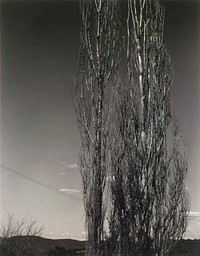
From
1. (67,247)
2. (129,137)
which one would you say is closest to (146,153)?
(129,137)

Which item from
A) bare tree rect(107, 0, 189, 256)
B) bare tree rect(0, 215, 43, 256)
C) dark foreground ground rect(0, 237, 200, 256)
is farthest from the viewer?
bare tree rect(0, 215, 43, 256)

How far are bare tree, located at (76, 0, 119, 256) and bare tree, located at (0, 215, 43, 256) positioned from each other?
6.38 ft

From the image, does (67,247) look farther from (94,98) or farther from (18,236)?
(94,98)

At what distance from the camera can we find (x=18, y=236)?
1041cm

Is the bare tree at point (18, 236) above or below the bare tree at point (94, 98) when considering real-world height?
below

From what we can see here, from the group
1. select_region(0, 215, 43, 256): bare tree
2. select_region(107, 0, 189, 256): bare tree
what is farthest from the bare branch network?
select_region(0, 215, 43, 256): bare tree

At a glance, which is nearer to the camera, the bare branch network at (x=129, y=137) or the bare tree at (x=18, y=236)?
the bare branch network at (x=129, y=137)

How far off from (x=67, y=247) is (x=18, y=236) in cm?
103

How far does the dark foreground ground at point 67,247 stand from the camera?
29.3ft

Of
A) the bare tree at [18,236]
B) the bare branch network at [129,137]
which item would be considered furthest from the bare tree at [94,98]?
the bare tree at [18,236]

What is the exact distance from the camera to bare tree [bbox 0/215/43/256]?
10023 millimetres

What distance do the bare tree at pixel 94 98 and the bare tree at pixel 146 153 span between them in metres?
0.24

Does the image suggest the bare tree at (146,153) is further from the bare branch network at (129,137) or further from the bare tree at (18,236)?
the bare tree at (18,236)

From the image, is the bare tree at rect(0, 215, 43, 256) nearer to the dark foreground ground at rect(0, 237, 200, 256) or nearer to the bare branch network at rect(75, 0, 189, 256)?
the dark foreground ground at rect(0, 237, 200, 256)
